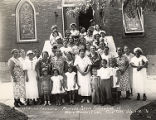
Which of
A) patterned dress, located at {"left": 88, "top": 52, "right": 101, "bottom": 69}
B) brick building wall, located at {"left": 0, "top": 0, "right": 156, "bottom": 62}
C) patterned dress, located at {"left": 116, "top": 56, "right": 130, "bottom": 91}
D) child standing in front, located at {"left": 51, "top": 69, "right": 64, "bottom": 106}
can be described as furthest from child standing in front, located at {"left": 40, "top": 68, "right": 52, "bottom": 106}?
brick building wall, located at {"left": 0, "top": 0, "right": 156, "bottom": 62}

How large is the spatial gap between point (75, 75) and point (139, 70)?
6.51ft

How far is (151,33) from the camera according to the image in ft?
63.6

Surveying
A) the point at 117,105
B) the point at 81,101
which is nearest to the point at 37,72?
the point at 81,101

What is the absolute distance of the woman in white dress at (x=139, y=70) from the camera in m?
11.7

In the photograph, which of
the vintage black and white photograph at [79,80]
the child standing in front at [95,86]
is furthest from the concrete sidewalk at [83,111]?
the child standing in front at [95,86]

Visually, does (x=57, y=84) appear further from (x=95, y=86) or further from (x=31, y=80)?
(x=95, y=86)

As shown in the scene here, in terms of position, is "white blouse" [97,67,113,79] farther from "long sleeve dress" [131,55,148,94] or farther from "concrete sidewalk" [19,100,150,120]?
"long sleeve dress" [131,55,148,94]

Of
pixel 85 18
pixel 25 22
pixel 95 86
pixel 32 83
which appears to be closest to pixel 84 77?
pixel 95 86

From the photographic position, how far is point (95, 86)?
36.8 ft

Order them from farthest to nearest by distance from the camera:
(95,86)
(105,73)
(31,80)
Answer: (31,80)
(95,86)
(105,73)

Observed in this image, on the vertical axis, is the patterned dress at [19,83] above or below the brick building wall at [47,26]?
below

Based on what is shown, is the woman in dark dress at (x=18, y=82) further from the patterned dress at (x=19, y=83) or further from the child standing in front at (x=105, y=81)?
the child standing in front at (x=105, y=81)

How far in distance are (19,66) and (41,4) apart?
9.29 metres

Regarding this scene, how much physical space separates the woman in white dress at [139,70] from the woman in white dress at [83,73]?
141cm
